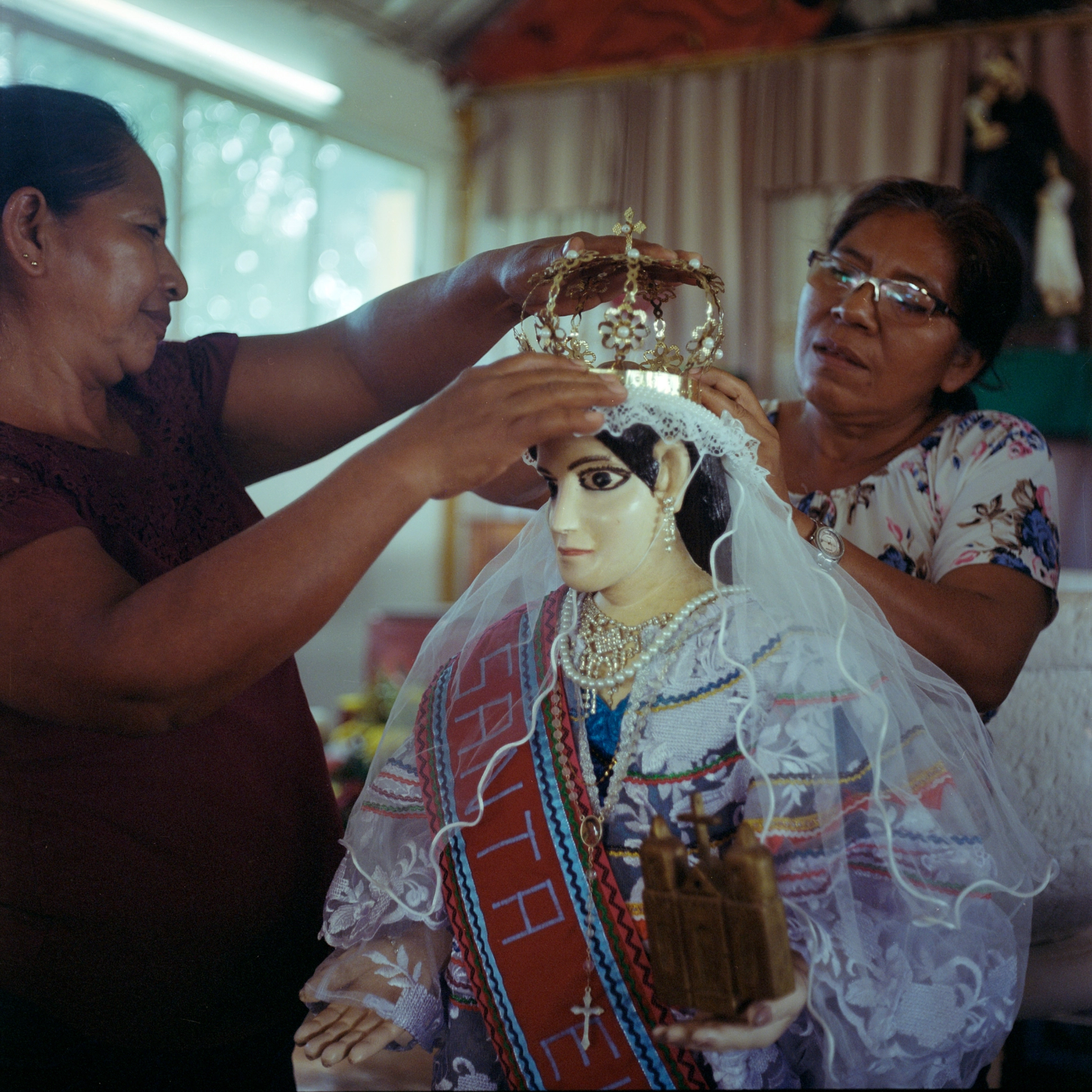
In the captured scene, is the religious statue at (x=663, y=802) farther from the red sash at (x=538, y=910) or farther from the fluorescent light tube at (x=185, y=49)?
the fluorescent light tube at (x=185, y=49)

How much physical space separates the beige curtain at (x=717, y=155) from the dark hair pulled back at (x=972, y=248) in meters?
0.23

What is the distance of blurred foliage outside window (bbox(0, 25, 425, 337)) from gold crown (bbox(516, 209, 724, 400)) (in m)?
0.42

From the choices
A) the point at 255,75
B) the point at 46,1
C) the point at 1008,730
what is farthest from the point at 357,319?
the point at 1008,730


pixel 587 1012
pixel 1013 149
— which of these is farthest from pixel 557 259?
pixel 1013 149

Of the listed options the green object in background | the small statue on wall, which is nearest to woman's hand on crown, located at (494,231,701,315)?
the green object in background

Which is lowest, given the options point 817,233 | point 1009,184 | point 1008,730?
point 1008,730

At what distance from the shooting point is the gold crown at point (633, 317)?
103 cm


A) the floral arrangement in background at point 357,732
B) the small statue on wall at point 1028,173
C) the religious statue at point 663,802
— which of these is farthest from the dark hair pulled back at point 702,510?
the floral arrangement in background at point 357,732

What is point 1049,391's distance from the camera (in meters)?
2.20

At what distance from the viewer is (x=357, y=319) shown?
1344 millimetres

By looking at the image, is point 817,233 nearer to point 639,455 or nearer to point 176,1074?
point 639,455

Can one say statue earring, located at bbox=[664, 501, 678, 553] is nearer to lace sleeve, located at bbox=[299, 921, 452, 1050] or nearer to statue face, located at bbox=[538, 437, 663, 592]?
statue face, located at bbox=[538, 437, 663, 592]

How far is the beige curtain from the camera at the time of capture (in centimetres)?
162

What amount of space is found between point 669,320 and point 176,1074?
1108mm
